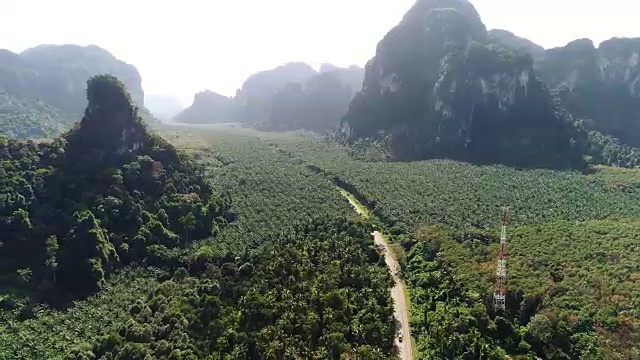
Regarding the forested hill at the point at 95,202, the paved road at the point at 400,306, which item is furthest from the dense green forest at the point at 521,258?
the forested hill at the point at 95,202

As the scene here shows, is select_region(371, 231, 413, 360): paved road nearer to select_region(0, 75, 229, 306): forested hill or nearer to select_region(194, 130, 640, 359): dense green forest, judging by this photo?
select_region(194, 130, 640, 359): dense green forest

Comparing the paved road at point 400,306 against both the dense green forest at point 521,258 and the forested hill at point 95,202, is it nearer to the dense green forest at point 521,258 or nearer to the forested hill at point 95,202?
the dense green forest at point 521,258

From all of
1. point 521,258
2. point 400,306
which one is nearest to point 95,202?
point 400,306

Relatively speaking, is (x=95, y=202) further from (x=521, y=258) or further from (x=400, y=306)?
(x=521, y=258)

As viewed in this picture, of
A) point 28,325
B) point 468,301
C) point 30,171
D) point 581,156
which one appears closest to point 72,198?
point 30,171

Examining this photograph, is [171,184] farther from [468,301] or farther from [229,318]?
[468,301]

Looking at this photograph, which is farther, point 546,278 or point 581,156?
point 581,156

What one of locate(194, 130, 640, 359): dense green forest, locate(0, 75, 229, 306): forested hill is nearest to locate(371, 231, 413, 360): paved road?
locate(194, 130, 640, 359): dense green forest
